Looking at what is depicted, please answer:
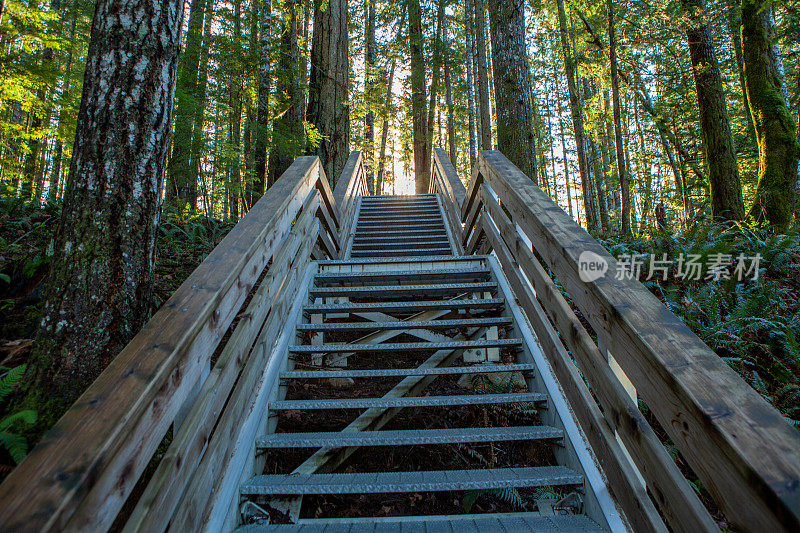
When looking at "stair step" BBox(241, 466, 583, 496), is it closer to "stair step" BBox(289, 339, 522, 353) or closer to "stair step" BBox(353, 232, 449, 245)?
"stair step" BBox(289, 339, 522, 353)

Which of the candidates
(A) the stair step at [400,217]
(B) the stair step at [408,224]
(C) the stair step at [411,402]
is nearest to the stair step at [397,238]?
(B) the stair step at [408,224]

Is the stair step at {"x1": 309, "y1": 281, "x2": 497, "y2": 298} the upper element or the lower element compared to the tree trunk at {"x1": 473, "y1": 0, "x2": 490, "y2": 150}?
lower

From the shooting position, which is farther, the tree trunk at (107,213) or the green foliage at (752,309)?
the green foliage at (752,309)

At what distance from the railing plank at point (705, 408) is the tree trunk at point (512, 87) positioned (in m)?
4.10

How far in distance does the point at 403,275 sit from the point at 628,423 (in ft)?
7.53

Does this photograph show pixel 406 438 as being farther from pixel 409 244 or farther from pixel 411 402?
pixel 409 244

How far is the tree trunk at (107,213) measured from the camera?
1.84 m

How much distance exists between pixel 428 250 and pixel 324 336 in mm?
2159

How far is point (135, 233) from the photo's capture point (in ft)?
6.55

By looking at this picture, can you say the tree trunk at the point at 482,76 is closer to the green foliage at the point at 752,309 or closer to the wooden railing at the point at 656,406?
the green foliage at the point at 752,309

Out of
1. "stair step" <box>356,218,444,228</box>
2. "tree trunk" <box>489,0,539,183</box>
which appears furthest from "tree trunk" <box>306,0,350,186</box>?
"tree trunk" <box>489,0,539,183</box>

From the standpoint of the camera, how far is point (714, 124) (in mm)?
5969

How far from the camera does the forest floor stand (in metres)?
2.46

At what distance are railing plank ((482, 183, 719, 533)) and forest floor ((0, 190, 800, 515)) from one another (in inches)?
38.7
